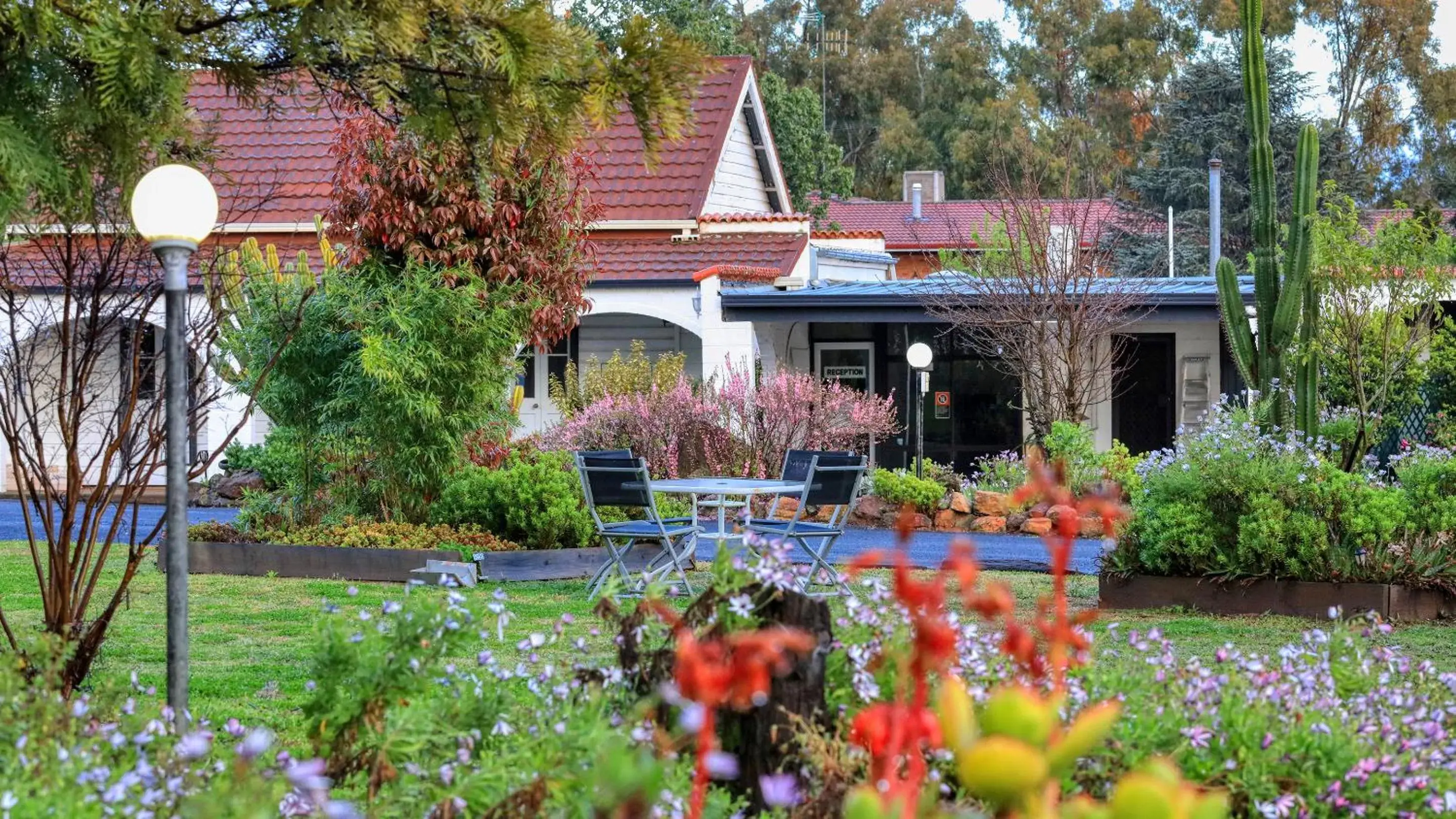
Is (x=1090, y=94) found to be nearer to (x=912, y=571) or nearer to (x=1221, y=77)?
(x=1221, y=77)

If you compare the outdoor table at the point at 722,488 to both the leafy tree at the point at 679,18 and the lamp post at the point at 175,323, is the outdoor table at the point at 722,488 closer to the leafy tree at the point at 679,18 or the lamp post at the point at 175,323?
the lamp post at the point at 175,323

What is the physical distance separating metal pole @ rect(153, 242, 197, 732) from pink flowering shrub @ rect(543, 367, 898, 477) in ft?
34.9

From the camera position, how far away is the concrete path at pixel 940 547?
12.4m

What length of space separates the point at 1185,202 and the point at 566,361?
1995 cm

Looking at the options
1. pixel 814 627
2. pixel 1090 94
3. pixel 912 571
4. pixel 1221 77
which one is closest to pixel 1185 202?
pixel 1221 77

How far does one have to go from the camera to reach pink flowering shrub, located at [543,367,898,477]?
1551 centimetres

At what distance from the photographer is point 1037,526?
14.9 m

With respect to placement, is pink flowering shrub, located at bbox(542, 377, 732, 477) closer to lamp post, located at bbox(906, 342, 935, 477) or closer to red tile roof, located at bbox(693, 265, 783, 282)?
lamp post, located at bbox(906, 342, 935, 477)

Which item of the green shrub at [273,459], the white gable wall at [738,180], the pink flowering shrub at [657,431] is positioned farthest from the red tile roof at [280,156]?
the pink flowering shrub at [657,431]

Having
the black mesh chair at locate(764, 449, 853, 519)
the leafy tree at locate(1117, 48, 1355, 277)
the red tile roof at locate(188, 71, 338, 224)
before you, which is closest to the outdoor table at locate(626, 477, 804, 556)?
the black mesh chair at locate(764, 449, 853, 519)

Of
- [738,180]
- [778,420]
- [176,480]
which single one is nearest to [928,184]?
[738,180]

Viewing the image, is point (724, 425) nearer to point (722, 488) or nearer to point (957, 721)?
point (722, 488)

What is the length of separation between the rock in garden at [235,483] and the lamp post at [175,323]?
1439cm

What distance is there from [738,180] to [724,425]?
8.80m
